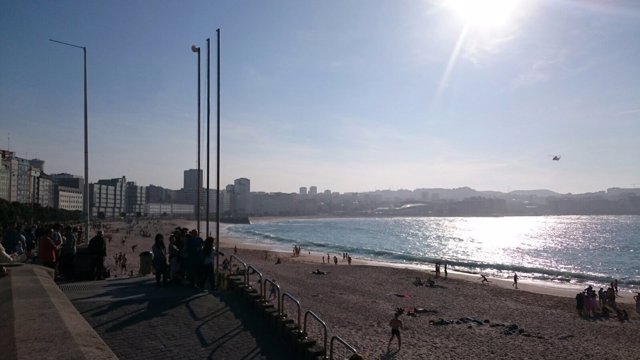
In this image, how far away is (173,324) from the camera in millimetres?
8039

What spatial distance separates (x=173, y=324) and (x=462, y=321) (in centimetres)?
1347

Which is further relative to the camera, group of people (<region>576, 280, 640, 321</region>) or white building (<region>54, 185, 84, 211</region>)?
white building (<region>54, 185, 84, 211</region>)

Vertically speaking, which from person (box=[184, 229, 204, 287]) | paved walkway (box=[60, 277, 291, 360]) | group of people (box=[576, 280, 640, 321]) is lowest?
group of people (box=[576, 280, 640, 321])

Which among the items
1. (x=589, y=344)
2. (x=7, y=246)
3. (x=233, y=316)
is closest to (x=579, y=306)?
(x=589, y=344)

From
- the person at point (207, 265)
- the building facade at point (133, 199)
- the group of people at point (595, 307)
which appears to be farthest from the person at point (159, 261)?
the building facade at point (133, 199)

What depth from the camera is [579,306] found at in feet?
75.0

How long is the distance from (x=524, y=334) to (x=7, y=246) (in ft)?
52.6

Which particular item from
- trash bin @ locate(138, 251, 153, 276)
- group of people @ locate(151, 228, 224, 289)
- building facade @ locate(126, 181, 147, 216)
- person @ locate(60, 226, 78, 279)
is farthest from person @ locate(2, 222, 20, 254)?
building facade @ locate(126, 181, 147, 216)

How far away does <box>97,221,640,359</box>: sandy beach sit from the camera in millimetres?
14820

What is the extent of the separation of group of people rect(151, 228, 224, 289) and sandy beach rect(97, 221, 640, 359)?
4.14 metres

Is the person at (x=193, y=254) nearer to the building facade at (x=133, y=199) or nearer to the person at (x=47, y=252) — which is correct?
the person at (x=47, y=252)

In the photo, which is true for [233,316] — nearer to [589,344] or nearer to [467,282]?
[589,344]

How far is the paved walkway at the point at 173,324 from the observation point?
23.5 feet

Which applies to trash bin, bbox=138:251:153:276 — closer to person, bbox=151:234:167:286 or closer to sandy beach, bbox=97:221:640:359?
person, bbox=151:234:167:286
